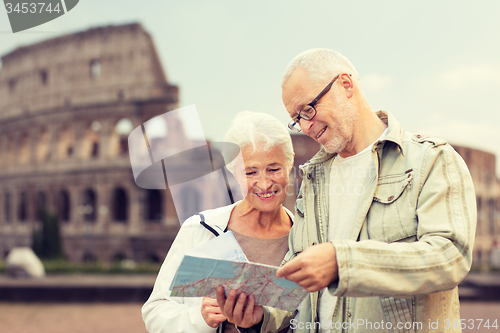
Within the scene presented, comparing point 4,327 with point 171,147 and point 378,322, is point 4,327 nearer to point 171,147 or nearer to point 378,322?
point 171,147

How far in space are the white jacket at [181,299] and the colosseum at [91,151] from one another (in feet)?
53.2

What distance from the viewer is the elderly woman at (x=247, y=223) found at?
1.71 meters

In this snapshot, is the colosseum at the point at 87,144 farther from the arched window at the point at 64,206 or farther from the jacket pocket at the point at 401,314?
the jacket pocket at the point at 401,314

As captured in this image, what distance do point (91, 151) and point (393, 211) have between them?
22.2 meters

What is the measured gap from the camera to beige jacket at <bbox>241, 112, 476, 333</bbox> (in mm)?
1113

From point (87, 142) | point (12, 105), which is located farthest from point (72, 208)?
point (12, 105)

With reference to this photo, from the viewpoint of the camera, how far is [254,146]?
171 centimetres

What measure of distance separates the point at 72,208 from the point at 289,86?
20.7 metres

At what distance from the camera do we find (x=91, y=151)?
21672mm

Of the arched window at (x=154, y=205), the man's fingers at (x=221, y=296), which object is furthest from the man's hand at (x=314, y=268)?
the arched window at (x=154, y=205)

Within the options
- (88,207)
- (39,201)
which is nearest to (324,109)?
(88,207)

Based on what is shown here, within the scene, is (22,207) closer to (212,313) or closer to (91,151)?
(91,151)

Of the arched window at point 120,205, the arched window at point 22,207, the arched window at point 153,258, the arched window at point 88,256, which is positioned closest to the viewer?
the arched window at point 153,258

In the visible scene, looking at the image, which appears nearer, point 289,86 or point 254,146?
point 289,86
